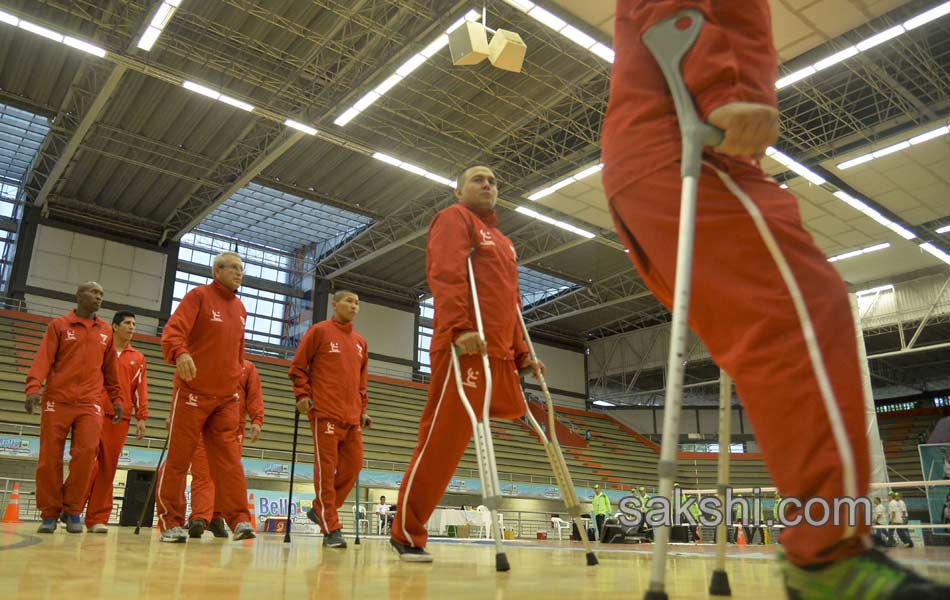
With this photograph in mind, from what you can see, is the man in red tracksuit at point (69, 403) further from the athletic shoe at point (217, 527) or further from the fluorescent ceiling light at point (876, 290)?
the fluorescent ceiling light at point (876, 290)

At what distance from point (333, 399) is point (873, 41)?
30.9 feet

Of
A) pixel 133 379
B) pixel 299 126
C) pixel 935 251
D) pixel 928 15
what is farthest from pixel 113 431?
pixel 935 251

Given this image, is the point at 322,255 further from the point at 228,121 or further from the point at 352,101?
the point at 352,101

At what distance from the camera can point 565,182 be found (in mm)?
14109

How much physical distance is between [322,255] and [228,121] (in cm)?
789

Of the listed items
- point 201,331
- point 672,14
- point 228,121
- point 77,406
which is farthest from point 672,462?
point 228,121

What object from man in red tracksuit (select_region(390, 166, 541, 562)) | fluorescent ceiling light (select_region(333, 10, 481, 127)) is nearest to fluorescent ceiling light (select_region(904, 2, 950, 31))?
fluorescent ceiling light (select_region(333, 10, 481, 127))

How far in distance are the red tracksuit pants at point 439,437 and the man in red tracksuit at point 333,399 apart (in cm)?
161

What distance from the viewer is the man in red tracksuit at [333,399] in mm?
4438

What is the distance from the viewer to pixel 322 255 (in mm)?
22141

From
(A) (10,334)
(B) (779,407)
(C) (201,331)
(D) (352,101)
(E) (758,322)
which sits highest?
(D) (352,101)

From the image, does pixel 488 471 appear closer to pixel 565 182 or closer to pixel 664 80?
pixel 664 80

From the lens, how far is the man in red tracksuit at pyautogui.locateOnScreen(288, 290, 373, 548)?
14.6 ft

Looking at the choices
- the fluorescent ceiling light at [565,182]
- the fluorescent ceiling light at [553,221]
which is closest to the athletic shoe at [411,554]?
the fluorescent ceiling light at [565,182]
